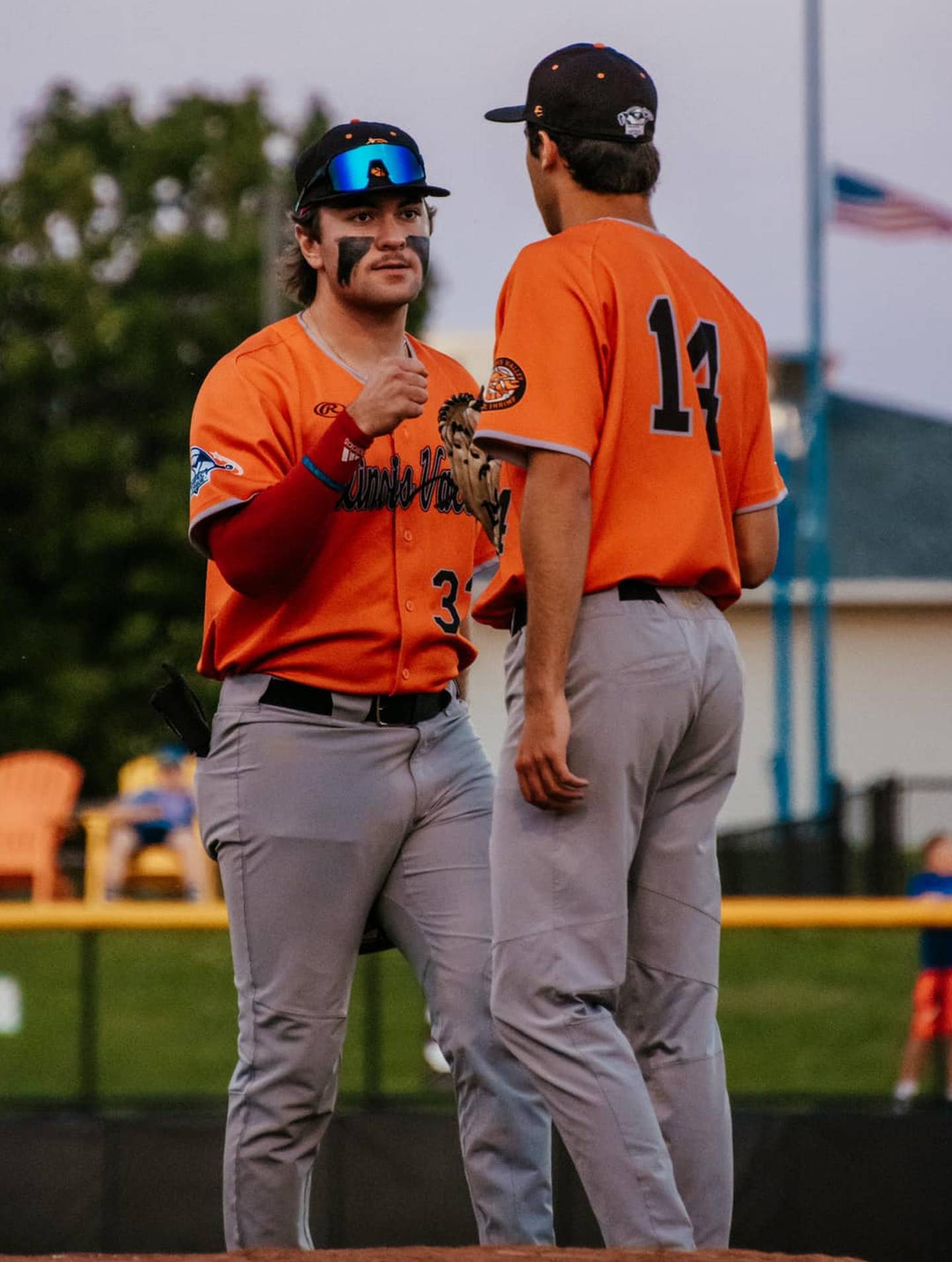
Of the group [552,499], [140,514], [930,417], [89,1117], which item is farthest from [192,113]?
[552,499]

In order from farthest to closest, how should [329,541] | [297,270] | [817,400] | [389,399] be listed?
[817,400]
[297,270]
[329,541]
[389,399]

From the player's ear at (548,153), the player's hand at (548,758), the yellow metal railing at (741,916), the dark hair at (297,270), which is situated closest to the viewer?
the player's hand at (548,758)

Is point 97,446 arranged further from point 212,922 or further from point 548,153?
point 548,153

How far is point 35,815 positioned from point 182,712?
16.0 m

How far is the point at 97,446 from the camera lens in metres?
32.9

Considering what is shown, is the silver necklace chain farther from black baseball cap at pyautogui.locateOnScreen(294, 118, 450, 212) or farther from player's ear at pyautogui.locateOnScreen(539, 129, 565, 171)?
player's ear at pyautogui.locateOnScreen(539, 129, 565, 171)

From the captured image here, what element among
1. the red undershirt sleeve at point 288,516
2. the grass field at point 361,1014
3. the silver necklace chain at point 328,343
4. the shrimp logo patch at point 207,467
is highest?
the silver necklace chain at point 328,343

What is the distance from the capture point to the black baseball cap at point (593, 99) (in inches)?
126

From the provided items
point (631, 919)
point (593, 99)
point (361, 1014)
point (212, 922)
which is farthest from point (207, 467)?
point (361, 1014)

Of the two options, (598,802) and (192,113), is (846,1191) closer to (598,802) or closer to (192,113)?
(598,802)

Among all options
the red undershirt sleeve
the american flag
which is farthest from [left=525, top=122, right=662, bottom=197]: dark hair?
the american flag

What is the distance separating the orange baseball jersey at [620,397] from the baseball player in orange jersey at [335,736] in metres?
0.36

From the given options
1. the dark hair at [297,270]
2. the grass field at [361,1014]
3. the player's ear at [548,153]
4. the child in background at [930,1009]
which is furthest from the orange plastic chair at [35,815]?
the player's ear at [548,153]

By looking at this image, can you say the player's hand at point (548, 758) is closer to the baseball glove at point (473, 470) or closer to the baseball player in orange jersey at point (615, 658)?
the baseball player in orange jersey at point (615, 658)
